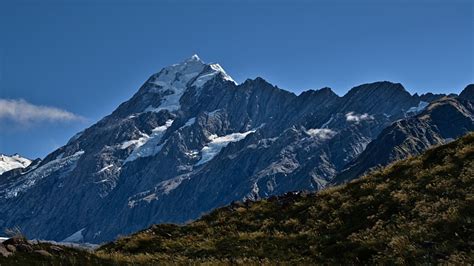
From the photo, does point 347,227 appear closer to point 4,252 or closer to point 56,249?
point 56,249

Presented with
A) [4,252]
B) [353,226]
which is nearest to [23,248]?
[4,252]

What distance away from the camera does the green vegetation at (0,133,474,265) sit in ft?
56.4

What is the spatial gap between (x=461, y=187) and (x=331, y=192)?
7.13m

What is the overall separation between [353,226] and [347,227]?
0.25m

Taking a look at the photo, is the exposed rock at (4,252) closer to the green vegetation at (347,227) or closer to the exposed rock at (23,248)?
the green vegetation at (347,227)

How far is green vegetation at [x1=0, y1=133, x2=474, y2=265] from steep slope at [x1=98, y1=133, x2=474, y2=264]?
37 mm

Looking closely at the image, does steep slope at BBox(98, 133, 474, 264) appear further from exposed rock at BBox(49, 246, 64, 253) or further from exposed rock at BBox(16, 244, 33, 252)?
exposed rock at BBox(16, 244, 33, 252)

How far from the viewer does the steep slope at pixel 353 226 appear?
57.0 ft

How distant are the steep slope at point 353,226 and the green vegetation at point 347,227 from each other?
4cm

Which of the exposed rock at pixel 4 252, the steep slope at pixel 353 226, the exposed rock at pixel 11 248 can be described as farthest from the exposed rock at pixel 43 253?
the steep slope at pixel 353 226

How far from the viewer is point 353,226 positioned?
840 inches

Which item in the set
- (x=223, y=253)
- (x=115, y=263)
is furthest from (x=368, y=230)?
(x=115, y=263)

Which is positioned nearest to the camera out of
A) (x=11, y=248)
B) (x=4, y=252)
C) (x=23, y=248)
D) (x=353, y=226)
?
(x=4, y=252)

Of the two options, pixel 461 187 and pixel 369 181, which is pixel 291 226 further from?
pixel 461 187
